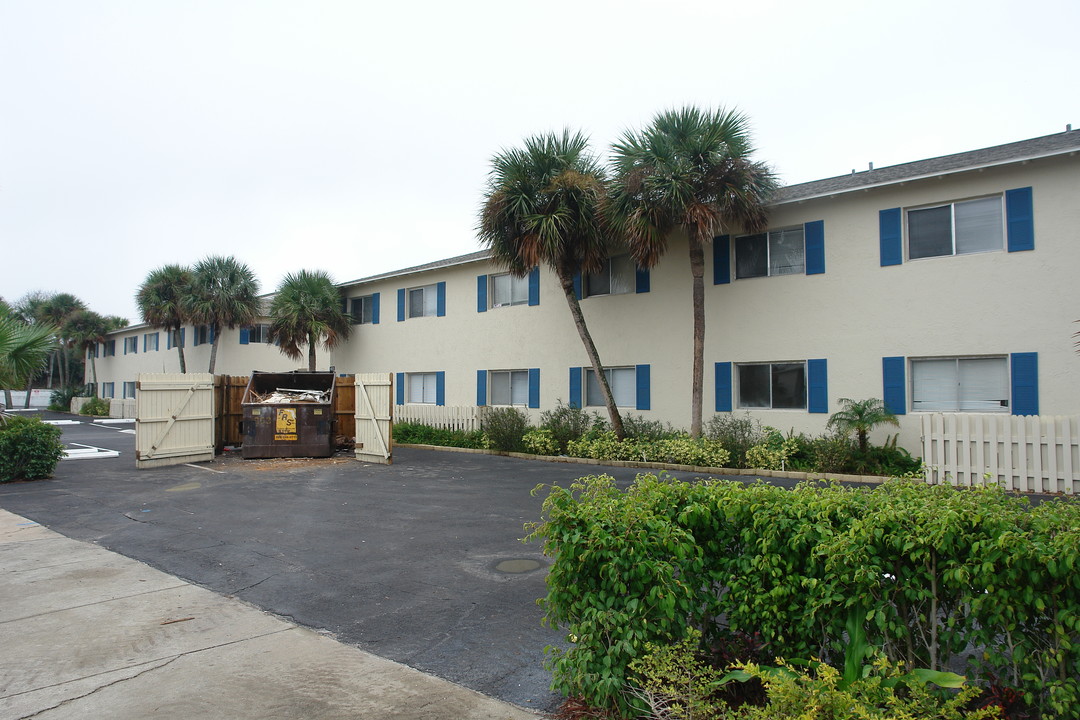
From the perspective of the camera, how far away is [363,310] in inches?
1025

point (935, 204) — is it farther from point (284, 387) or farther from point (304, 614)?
point (284, 387)

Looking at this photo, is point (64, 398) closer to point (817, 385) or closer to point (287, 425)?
point (287, 425)

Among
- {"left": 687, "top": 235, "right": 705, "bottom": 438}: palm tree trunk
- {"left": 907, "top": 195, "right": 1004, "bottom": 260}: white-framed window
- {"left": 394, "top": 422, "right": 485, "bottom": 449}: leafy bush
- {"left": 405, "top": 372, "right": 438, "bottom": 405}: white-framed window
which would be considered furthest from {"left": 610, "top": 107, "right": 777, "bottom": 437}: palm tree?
{"left": 405, "top": 372, "right": 438, "bottom": 405}: white-framed window

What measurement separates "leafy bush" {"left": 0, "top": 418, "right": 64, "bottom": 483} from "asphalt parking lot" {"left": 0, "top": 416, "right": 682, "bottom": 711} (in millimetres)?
426

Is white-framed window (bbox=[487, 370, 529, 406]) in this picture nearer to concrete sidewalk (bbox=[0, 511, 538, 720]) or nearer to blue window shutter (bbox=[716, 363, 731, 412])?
blue window shutter (bbox=[716, 363, 731, 412])

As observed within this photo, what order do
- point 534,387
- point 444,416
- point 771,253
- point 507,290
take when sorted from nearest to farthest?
point 771,253 < point 534,387 < point 507,290 < point 444,416

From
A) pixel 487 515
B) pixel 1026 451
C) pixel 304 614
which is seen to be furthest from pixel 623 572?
pixel 1026 451

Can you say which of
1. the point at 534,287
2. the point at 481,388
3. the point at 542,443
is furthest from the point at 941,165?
the point at 481,388

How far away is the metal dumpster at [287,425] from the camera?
56.0 ft

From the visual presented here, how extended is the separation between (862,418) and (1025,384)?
8.70 ft

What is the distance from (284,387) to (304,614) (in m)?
14.2

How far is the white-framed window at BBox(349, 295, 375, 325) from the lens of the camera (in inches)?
1008

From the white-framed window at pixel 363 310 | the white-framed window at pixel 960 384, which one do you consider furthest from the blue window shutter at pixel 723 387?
the white-framed window at pixel 363 310

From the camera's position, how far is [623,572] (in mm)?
3412
